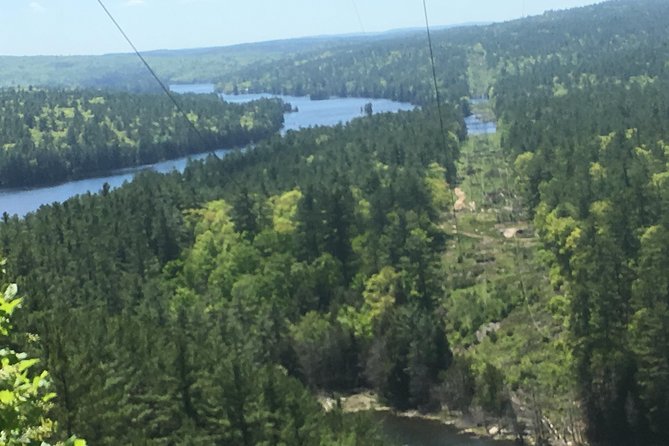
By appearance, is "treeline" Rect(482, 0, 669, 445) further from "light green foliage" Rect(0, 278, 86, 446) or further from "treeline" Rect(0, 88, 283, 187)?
"treeline" Rect(0, 88, 283, 187)

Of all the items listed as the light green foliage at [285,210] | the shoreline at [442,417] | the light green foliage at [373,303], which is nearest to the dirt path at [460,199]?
the light green foliage at [285,210]

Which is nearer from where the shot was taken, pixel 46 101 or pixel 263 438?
pixel 263 438

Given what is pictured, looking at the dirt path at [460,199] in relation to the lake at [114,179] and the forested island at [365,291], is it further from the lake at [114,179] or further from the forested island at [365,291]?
the lake at [114,179]

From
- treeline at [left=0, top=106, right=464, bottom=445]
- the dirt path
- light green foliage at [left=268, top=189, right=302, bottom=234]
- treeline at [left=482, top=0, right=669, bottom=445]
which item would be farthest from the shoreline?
the dirt path

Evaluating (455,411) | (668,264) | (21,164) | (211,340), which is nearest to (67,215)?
(211,340)

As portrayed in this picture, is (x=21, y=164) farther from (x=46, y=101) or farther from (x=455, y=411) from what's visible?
(x=455, y=411)
